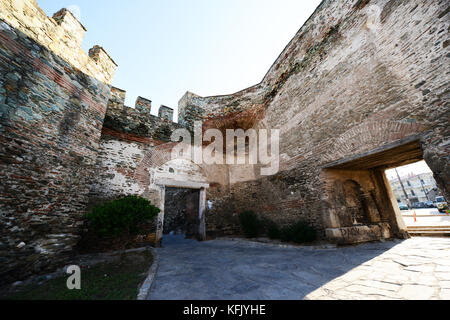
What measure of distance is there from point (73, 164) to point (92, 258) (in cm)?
231

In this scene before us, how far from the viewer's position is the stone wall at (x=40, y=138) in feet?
9.30

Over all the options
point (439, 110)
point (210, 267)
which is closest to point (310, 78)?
point (439, 110)

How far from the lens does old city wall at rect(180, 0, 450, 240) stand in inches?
125

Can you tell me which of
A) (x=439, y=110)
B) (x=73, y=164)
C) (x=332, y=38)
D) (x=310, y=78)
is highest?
(x=332, y=38)

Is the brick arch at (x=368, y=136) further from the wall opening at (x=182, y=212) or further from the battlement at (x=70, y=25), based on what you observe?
the battlement at (x=70, y=25)

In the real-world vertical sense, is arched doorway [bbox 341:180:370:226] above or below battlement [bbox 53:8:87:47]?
below

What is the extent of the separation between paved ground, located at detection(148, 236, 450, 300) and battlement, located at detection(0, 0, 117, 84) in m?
5.24

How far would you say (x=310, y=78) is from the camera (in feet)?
18.8

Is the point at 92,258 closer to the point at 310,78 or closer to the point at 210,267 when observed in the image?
the point at 210,267

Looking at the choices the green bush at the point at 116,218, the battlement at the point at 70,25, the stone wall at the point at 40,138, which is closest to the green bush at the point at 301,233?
the green bush at the point at 116,218

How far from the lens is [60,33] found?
4031mm

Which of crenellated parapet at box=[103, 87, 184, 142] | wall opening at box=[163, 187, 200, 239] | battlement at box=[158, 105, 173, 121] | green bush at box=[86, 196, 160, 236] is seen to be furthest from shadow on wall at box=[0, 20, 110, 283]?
wall opening at box=[163, 187, 200, 239]

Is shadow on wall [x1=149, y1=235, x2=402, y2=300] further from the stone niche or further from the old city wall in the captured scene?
the old city wall
